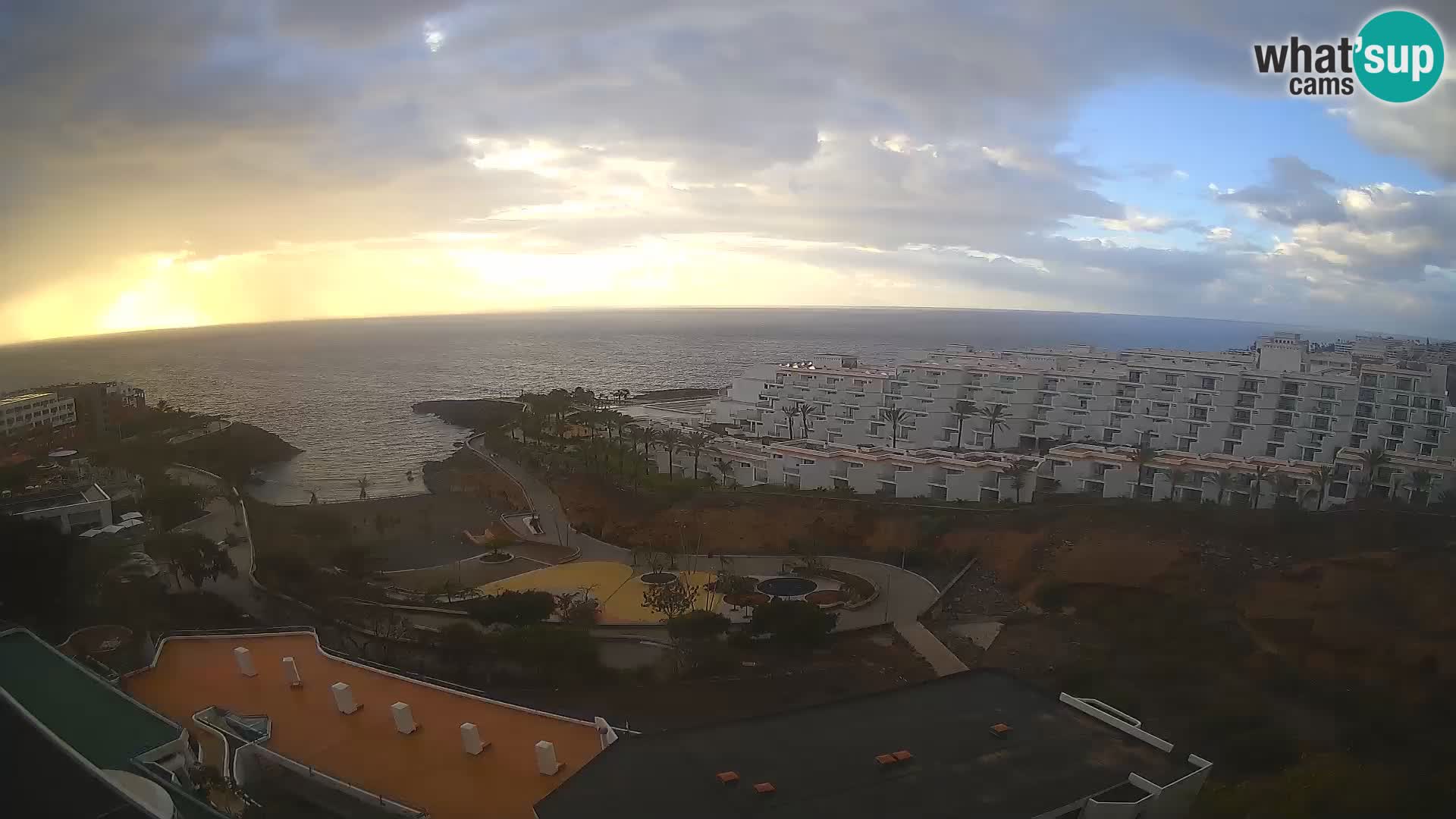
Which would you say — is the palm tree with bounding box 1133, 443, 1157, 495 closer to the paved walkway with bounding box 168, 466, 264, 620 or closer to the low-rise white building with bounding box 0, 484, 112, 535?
the paved walkway with bounding box 168, 466, 264, 620

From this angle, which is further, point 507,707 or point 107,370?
point 107,370

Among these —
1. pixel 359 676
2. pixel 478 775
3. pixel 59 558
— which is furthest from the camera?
pixel 59 558

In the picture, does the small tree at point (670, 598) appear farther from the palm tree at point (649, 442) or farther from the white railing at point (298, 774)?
the palm tree at point (649, 442)

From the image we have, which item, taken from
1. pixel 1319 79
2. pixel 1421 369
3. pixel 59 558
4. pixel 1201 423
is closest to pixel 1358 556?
pixel 1319 79

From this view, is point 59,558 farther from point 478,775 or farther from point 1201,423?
point 1201,423

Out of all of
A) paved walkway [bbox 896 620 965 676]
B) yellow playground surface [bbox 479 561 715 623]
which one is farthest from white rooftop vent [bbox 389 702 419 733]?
paved walkway [bbox 896 620 965 676]

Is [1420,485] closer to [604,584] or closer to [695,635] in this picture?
[695,635]
